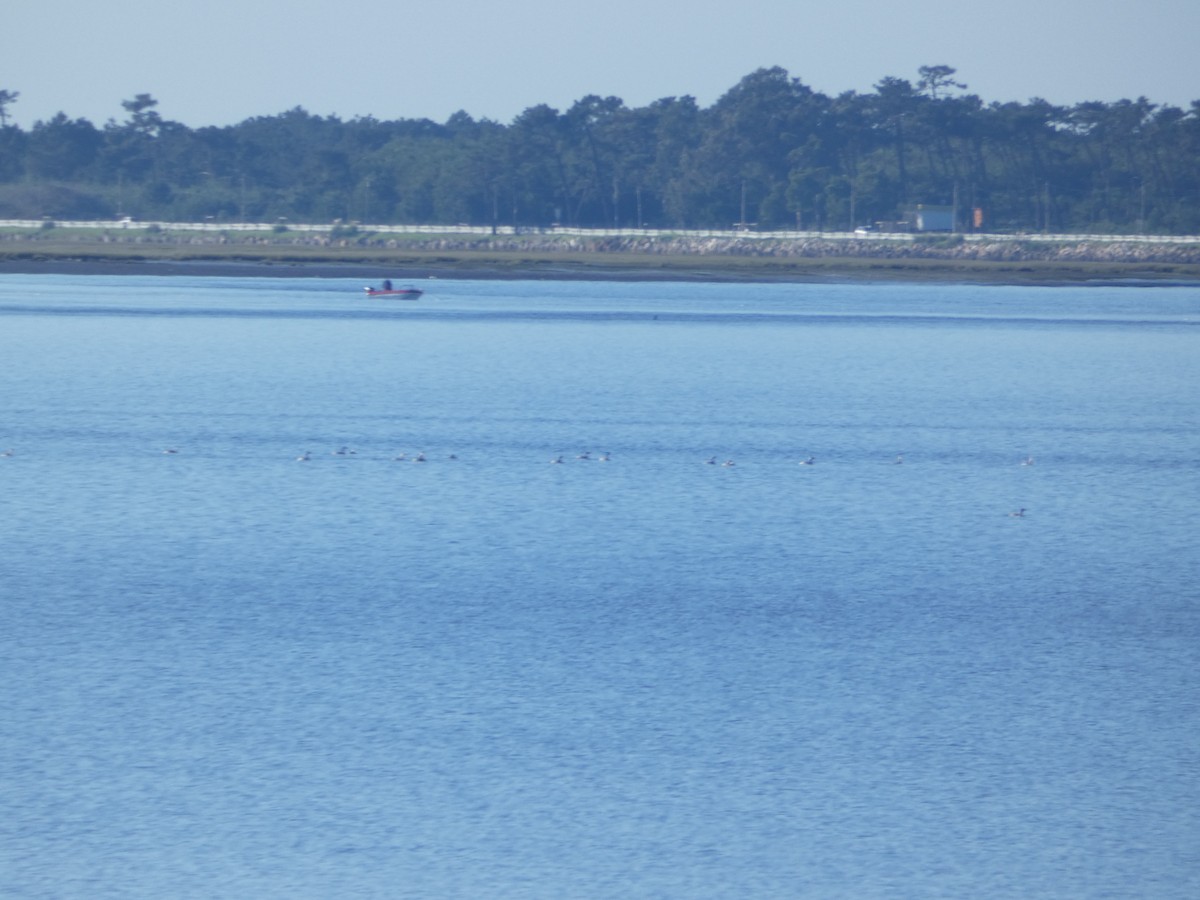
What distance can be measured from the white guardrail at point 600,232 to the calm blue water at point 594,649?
6565 cm

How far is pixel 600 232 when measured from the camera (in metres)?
101

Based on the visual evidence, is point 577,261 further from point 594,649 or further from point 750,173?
point 594,649

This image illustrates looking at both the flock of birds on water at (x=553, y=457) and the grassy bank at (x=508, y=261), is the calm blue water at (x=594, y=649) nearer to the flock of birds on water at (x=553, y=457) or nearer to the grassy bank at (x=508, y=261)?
the flock of birds on water at (x=553, y=457)

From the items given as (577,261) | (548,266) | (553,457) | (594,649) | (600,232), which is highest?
(600,232)

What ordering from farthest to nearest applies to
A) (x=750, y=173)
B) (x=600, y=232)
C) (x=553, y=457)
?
(x=750, y=173), (x=600, y=232), (x=553, y=457)

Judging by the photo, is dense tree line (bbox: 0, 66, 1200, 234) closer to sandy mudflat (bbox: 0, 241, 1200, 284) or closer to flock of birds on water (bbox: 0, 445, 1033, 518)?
sandy mudflat (bbox: 0, 241, 1200, 284)

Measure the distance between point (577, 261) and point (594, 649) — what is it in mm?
71950

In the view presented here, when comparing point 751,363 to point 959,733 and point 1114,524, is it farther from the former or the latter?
point 959,733

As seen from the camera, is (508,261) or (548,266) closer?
(548,266)

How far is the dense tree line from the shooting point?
106m

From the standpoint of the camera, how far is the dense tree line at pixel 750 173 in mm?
106250

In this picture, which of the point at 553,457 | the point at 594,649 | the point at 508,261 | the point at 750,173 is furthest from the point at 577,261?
the point at 594,649

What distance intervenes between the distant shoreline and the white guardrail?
8.49ft

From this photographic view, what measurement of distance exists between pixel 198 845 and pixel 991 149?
10689 centimetres
